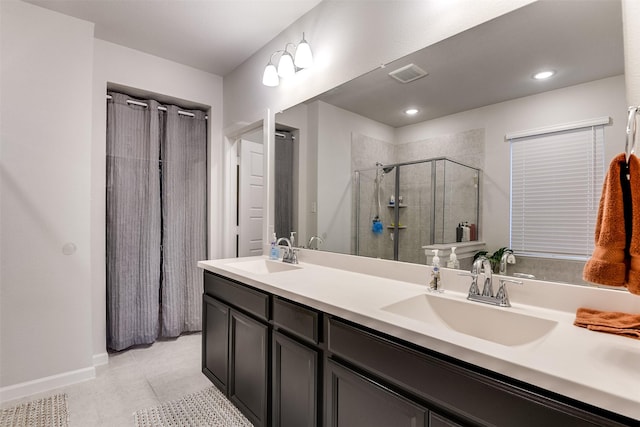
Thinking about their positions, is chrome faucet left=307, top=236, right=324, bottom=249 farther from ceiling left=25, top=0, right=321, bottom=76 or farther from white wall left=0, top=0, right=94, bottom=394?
white wall left=0, top=0, right=94, bottom=394

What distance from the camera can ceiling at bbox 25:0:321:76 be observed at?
→ 208 centimetres

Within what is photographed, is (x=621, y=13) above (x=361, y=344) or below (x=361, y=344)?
above

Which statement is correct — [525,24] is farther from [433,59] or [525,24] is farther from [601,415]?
[601,415]

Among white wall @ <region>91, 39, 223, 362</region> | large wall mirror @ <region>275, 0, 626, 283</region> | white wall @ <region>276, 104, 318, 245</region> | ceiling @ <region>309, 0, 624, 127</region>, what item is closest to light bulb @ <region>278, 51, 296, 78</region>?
white wall @ <region>276, 104, 318, 245</region>

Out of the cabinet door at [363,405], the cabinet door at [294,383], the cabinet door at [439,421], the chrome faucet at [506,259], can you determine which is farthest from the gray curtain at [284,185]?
the cabinet door at [439,421]

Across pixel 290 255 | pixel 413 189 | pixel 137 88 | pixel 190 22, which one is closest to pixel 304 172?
pixel 290 255

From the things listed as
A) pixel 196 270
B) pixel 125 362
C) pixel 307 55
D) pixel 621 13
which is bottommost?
pixel 125 362

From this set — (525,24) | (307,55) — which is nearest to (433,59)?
(525,24)

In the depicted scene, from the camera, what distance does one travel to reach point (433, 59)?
1.43m

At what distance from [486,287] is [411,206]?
51 cm

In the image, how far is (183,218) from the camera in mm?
3037

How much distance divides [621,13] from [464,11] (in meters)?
0.53

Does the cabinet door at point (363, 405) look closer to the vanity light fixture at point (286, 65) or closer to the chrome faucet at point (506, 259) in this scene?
the chrome faucet at point (506, 259)

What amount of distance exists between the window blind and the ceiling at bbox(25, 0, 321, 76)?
1701 millimetres
